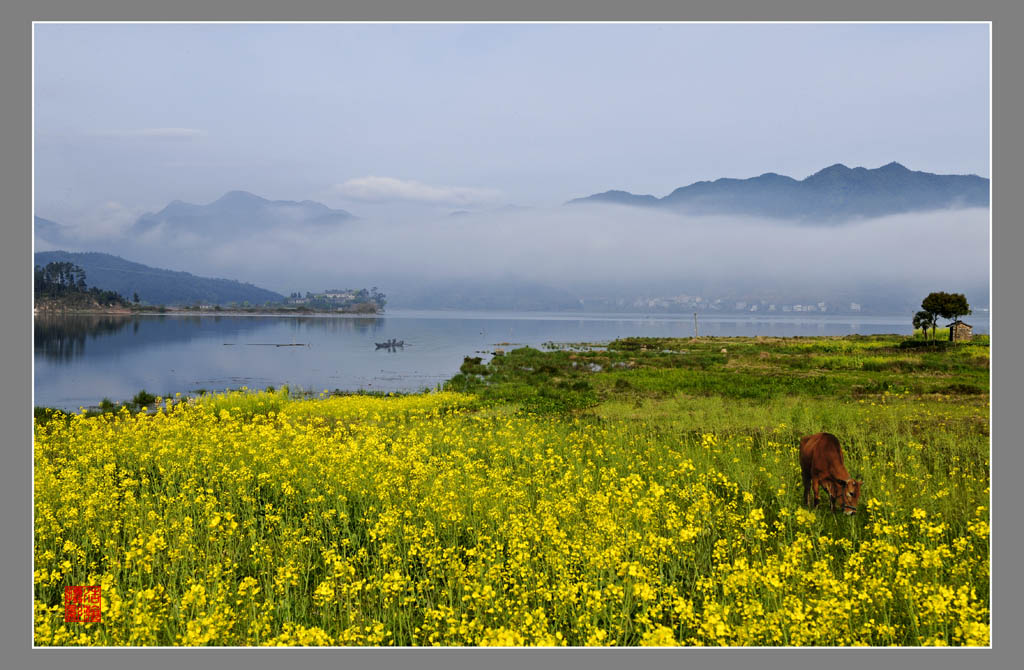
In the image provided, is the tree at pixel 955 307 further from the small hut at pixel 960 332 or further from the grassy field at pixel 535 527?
the grassy field at pixel 535 527

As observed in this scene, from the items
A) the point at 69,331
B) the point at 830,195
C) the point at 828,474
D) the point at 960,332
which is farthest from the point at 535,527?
the point at 69,331

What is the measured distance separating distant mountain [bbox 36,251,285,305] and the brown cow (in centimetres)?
688

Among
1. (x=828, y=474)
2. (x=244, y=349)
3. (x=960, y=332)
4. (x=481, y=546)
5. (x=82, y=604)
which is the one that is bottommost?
(x=82, y=604)

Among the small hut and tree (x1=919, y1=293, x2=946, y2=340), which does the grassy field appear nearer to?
the small hut

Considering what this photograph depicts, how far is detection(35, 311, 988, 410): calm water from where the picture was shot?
6.70 meters

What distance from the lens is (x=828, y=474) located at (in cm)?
511

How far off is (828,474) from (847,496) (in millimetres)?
226

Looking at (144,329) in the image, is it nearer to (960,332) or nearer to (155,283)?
(155,283)

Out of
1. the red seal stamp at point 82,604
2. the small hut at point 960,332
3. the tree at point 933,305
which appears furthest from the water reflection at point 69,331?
the small hut at point 960,332

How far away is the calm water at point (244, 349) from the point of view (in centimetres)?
670

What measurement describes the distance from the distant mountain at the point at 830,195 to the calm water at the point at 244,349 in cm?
121

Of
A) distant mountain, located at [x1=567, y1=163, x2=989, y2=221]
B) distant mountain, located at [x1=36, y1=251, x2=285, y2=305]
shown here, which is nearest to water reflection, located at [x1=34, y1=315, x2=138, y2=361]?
distant mountain, located at [x1=36, y1=251, x2=285, y2=305]

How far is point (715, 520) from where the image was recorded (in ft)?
16.4
